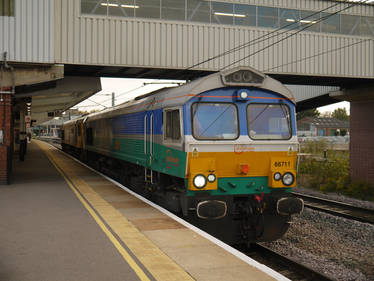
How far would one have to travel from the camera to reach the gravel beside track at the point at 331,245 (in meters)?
8.58

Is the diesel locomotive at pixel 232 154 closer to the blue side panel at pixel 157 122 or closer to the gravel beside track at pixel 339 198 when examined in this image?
the blue side panel at pixel 157 122

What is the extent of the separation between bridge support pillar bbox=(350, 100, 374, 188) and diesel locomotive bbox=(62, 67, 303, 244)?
40.0 feet

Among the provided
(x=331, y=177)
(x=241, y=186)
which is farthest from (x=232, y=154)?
(x=331, y=177)

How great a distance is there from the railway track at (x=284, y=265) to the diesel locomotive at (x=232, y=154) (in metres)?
0.35

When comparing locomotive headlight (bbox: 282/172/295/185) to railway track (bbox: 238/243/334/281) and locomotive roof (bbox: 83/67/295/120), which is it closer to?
railway track (bbox: 238/243/334/281)

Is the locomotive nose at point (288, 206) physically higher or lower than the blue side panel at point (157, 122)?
lower

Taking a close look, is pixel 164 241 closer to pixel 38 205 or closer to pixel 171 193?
pixel 171 193

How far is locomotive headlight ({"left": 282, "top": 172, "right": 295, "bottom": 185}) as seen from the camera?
928cm

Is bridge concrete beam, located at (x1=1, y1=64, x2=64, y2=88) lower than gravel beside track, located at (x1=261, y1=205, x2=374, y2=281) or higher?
higher

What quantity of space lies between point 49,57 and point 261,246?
9997 mm

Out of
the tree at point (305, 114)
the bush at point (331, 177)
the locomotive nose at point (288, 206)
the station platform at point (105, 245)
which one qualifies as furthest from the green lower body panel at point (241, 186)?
the tree at point (305, 114)

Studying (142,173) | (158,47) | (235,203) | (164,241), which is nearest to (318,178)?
(158,47)

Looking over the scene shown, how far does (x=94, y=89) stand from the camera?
2014 cm

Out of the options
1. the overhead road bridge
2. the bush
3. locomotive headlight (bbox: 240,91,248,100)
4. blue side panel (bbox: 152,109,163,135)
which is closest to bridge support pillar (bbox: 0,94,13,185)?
the overhead road bridge
